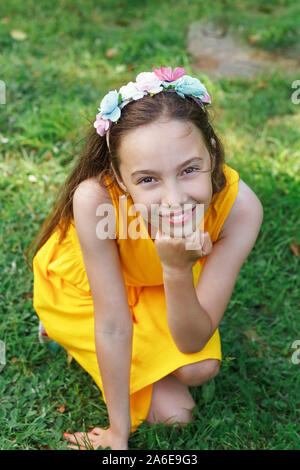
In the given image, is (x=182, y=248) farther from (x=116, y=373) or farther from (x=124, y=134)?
(x=116, y=373)

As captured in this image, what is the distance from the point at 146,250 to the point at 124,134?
1.38 ft

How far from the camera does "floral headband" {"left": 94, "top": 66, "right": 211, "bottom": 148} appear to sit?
5.08ft

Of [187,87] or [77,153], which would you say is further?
[77,153]

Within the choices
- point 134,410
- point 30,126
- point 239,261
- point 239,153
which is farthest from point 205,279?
point 30,126

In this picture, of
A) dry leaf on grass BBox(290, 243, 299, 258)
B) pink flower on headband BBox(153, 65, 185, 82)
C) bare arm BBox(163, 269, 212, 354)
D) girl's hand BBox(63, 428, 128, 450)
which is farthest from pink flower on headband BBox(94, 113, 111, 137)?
dry leaf on grass BBox(290, 243, 299, 258)

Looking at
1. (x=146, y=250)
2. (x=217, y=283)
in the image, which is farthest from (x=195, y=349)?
(x=146, y=250)

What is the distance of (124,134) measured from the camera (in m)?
1.53

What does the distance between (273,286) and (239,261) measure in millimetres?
672

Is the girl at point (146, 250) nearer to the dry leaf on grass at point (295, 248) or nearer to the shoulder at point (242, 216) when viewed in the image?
the shoulder at point (242, 216)

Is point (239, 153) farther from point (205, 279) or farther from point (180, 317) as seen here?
point (180, 317)

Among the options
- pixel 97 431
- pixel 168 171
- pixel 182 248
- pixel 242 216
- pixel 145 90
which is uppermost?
pixel 145 90

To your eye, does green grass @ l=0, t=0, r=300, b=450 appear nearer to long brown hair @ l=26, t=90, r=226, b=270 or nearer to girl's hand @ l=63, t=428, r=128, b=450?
girl's hand @ l=63, t=428, r=128, b=450

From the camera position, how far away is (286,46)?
3.92 meters

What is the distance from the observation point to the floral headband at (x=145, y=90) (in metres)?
1.55
